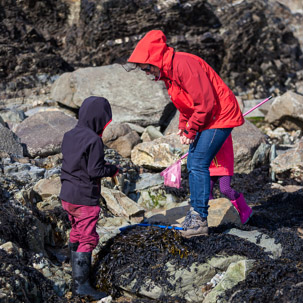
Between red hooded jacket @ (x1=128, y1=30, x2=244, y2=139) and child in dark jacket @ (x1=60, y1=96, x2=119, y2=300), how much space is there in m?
0.64

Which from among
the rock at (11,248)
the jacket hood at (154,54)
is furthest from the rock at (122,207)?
the jacket hood at (154,54)

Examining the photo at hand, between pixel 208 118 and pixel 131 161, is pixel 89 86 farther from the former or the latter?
pixel 208 118

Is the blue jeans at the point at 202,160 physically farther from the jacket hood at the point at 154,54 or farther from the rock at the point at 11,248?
the rock at the point at 11,248

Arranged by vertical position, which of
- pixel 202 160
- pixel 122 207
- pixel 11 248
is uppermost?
pixel 202 160

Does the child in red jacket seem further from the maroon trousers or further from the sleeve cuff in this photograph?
the maroon trousers

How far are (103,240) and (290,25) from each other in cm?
1740

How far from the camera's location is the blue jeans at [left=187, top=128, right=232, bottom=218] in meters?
4.30

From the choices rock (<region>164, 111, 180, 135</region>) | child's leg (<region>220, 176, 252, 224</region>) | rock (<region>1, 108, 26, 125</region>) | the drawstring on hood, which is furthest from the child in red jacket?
rock (<region>1, 108, 26, 125</region>)

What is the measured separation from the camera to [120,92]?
34.2 ft

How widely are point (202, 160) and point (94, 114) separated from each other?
46.9 inches

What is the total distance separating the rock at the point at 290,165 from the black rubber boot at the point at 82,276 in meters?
4.99

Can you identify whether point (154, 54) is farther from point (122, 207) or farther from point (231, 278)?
point (122, 207)

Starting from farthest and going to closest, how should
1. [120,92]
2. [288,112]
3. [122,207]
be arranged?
[288,112], [120,92], [122,207]

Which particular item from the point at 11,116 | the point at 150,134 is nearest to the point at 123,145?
the point at 150,134
